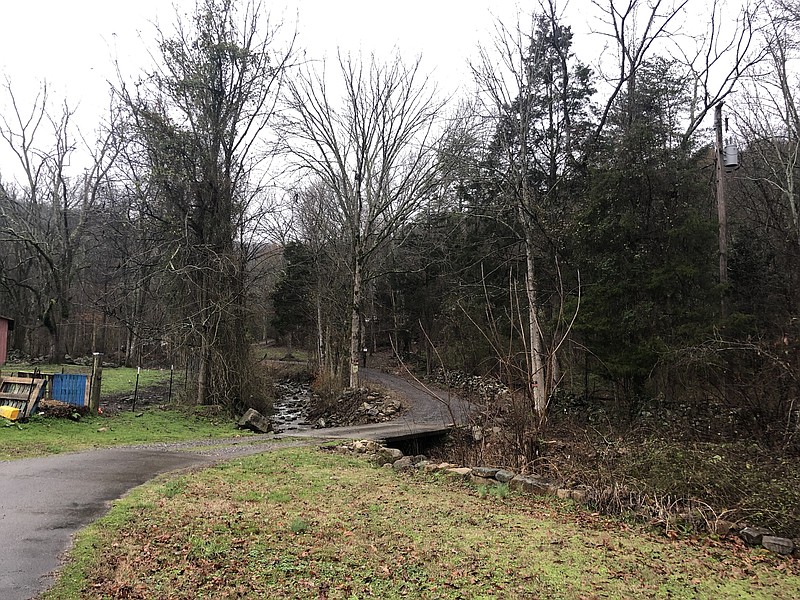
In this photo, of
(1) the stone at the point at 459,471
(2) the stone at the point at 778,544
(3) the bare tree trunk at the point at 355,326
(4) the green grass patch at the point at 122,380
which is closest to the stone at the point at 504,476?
(1) the stone at the point at 459,471

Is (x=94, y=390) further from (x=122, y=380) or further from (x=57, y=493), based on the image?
(x=122, y=380)

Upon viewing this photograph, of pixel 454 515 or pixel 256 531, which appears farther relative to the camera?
pixel 454 515

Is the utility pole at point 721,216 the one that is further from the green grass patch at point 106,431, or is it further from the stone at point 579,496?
the green grass patch at point 106,431

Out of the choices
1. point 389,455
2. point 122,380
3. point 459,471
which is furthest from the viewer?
point 122,380

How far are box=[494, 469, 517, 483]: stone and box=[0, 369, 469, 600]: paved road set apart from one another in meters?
5.03

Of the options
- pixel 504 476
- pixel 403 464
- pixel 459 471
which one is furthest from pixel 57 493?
pixel 504 476

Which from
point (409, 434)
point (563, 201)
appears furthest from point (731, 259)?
point (409, 434)

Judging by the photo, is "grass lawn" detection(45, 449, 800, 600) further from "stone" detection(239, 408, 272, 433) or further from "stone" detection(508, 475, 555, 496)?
"stone" detection(239, 408, 272, 433)

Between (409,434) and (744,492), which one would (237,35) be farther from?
(744,492)

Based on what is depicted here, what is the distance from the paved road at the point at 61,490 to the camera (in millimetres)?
4523

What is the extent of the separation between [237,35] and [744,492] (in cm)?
1888

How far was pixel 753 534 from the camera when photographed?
5.72 m

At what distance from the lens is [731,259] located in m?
17.0

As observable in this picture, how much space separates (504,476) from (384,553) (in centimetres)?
371
